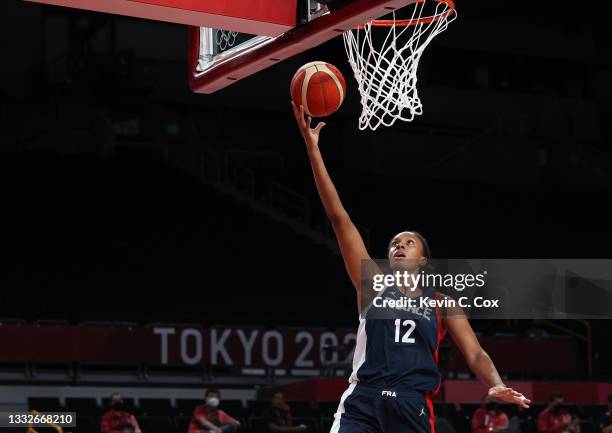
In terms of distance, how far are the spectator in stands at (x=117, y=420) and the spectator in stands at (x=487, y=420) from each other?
378 centimetres

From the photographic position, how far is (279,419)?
12.1 meters

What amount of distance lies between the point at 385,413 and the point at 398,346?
0.28 metres

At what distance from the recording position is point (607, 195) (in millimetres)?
22375

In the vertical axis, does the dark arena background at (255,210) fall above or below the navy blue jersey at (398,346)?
above

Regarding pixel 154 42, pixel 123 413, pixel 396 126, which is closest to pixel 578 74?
pixel 396 126

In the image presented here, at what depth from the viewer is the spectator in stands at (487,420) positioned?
41.1 ft

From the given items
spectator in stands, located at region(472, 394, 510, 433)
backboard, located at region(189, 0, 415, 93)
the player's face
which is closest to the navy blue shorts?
the player's face

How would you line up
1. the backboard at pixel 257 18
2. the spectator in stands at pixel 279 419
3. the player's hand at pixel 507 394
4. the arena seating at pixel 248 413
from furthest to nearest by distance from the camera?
the spectator in stands at pixel 279 419 → the arena seating at pixel 248 413 → the backboard at pixel 257 18 → the player's hand at pixel 507 394

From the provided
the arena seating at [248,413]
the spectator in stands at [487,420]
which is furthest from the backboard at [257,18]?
the spectator in stands at [487,420]

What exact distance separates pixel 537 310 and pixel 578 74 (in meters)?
9.51

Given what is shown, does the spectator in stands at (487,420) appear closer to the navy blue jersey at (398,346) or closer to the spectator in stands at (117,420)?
the spectator in stands at (117,420)

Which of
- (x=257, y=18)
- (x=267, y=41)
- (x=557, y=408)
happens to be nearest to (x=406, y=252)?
(x=257, y=18)

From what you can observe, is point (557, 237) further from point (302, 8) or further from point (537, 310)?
point (302, 8)

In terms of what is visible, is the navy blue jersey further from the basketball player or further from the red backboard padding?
the red backboard padding
